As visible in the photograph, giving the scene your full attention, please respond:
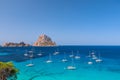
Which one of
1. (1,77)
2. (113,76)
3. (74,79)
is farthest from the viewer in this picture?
(113,76)

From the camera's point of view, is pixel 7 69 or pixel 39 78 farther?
pixel 39 78

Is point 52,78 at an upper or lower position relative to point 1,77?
lower

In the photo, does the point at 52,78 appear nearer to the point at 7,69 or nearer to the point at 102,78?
the point at 102,78

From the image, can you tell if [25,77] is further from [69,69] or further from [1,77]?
[1,77]

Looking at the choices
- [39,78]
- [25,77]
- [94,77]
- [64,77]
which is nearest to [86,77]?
[94,77]

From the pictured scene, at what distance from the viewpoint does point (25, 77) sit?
186 ft

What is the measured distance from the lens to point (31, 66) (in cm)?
7912

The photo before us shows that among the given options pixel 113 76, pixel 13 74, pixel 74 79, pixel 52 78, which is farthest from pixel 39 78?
pixel 13 74

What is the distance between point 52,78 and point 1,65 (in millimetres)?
31685

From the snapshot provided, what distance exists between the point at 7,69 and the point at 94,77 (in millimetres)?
35313

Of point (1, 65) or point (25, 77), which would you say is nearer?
point (1, 65)

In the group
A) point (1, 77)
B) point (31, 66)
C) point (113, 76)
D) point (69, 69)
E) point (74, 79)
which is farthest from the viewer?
point (31, 66)

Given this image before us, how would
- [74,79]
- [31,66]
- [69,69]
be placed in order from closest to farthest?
[74,79]
[69,69]
[31,66]

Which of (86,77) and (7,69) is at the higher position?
(7,69)
